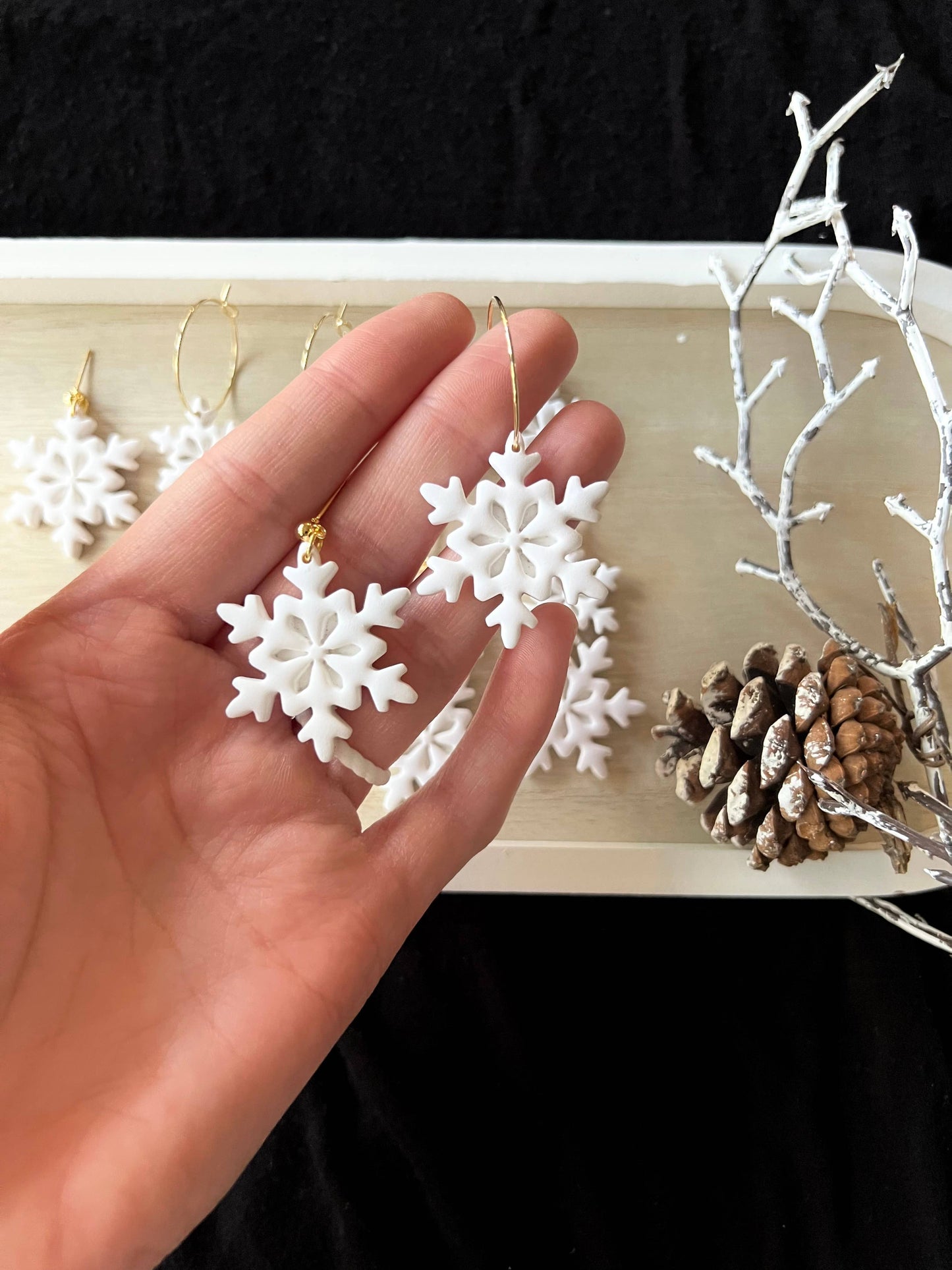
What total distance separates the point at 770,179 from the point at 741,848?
1154mm

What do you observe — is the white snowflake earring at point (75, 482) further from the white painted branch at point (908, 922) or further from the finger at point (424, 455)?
the white painted branch at point (908, 922)

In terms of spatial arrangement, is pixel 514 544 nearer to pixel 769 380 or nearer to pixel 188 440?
pixel 769 380

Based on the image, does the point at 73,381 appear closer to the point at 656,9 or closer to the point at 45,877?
the point at 45,877

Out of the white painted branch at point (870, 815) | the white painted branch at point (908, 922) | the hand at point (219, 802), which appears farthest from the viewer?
the white painted branch at point (908, 922)

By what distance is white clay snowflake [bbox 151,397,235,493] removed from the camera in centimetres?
137

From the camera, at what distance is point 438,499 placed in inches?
38.0

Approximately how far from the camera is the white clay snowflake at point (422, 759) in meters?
1.32

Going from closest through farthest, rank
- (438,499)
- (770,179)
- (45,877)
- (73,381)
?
1. (45,877)
2. (438,499)
3. (73,381)
4. (770,179)

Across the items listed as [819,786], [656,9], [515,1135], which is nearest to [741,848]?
[819,786]

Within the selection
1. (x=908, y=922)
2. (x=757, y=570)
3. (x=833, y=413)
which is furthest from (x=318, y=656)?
(x=908, y=922)

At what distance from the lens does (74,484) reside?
1.36 meters

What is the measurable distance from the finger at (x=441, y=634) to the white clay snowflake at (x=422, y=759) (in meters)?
0.23

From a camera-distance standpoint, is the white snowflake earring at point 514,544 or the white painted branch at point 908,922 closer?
the white snowflake earring at point 514,544

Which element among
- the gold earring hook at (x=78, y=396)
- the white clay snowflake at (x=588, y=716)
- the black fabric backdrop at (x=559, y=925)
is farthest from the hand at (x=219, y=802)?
the black fabric backdrop at (x=559, y=925)
